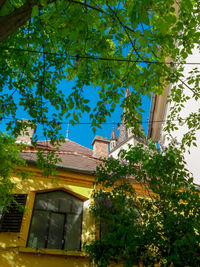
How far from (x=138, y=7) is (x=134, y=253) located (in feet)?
14.2

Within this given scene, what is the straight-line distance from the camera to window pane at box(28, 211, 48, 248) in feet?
24.2

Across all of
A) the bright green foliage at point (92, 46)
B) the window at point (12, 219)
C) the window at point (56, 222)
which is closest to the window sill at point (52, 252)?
the window at point (56, 222)

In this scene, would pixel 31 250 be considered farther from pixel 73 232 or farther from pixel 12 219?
pixel 73 232

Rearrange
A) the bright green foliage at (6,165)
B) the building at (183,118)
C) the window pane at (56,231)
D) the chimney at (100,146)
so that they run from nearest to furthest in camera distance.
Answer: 1. the bright green foliage at (6,165)
2. the window pane at (56,231)
3. the building at (183,118)
4. the chimney at (100,146)

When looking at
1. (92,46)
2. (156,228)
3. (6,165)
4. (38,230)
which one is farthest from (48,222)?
(92,46)

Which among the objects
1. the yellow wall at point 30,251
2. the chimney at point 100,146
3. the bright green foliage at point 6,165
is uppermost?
the chimney at point 100,146

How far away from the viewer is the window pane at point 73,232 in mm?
7688

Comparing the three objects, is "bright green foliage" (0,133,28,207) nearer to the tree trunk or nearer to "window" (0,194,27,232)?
"window" (0,194,27,232)

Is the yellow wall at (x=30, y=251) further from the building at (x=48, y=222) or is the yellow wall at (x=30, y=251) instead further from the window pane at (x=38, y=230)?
the window pane at (x=38, y=230)

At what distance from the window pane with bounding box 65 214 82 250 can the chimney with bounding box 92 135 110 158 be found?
16.9ft

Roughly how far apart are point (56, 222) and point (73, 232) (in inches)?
28.4

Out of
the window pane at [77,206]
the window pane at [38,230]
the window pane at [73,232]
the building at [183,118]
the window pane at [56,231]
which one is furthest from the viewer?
the building at [183,118]

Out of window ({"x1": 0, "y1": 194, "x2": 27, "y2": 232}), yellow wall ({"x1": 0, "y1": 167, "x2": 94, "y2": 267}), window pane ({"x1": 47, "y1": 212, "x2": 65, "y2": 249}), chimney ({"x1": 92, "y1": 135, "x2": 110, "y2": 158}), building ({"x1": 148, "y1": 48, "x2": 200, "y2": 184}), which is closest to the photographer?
yellow wall ({"x1": 0, "y1": 167, "x2": 94, "y2": 267})

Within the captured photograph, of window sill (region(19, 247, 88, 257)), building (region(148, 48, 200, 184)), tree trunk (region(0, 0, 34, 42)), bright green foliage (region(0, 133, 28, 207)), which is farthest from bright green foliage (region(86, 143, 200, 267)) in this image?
tree trunk (region(0, 0, 34, 42))
